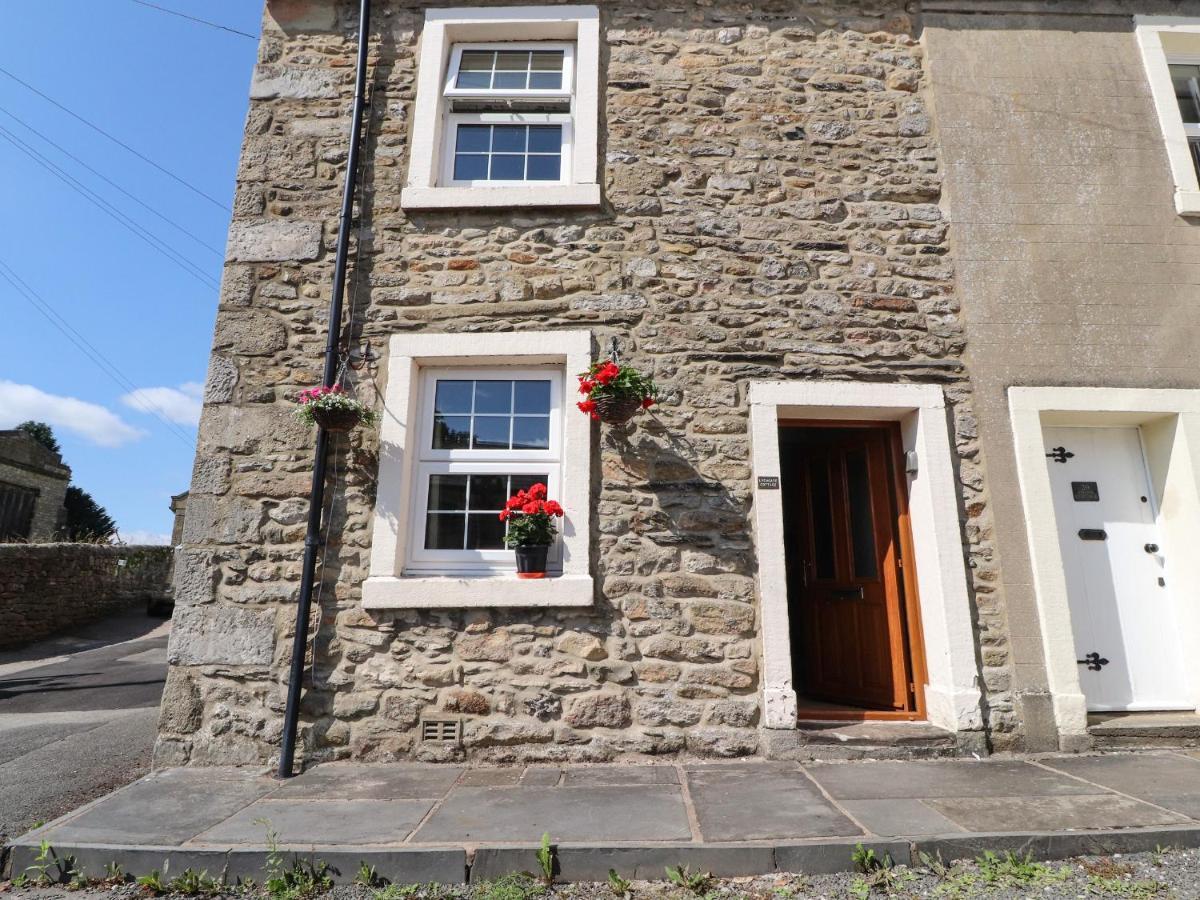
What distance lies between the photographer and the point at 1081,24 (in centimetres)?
543

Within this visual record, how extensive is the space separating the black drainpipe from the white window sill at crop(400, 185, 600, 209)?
1.59 ft

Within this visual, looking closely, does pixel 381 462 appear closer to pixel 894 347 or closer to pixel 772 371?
pixel 772 371

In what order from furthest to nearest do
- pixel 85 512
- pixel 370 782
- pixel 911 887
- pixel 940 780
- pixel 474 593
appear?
Result: pixel 85 512 → pixel 474 593 → pixel 370 782 → pixel 940 780 → pixel 911 887

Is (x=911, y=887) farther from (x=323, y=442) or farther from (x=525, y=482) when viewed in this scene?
(x=323, y=442)

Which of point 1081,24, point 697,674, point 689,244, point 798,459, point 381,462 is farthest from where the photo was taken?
point 798,459

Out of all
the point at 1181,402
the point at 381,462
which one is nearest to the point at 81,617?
the point at 381,462

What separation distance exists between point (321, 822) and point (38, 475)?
18.3m

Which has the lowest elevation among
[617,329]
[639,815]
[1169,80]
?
[639,815]

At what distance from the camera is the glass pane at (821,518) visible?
18.0ft

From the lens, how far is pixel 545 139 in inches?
211

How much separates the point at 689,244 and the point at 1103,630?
4118mm

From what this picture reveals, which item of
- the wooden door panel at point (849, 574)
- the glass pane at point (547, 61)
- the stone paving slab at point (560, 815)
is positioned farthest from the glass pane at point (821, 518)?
the glass pane at point (547, 61)

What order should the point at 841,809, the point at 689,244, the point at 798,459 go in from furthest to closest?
the point at 798,459
the point at 689,244
the point at 841,809

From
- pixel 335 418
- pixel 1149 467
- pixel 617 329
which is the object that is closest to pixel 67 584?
pixel 335 418
